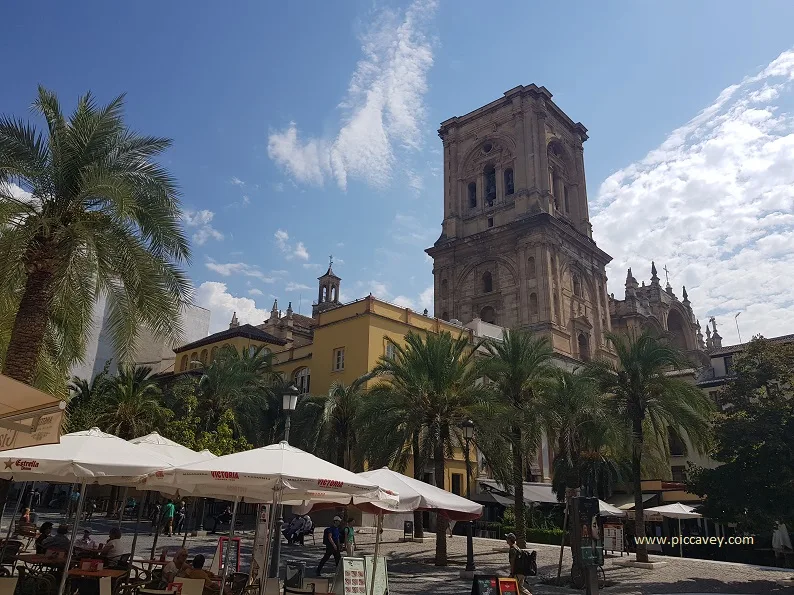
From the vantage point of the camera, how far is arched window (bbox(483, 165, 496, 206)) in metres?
55.8

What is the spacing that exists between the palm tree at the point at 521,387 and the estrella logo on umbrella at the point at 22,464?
51.7 feet

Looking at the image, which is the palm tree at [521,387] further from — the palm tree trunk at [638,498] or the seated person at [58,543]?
the seated person at [58,543]

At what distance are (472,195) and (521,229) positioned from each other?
8382mm

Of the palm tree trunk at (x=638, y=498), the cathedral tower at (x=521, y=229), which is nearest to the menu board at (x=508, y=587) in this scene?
the palm tree trunk at (x=638, y=498)

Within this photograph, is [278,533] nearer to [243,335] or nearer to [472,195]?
[243,335]

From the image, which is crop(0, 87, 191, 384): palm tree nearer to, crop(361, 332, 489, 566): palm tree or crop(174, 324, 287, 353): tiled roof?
crop(361, 332, 489, 566): palm tree

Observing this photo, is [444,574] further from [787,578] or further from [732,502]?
[787,578]

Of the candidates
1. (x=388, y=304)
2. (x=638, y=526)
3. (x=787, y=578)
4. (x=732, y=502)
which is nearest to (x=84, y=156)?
(x=732, y=502)

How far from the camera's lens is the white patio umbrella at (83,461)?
9.13 metres

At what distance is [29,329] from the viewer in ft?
36.7

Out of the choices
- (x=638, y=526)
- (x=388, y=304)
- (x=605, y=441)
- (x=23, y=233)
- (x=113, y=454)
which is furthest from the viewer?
(x=388, y=304)

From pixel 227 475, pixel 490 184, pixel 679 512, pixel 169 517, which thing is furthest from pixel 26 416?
pixel 490 184

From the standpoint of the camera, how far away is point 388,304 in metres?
35.3

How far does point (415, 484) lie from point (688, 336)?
2576 inches
